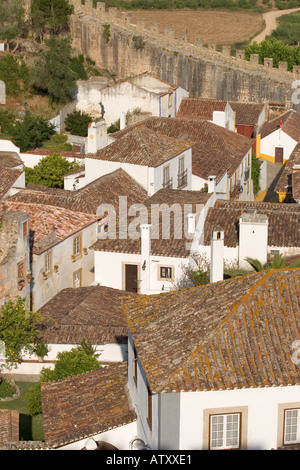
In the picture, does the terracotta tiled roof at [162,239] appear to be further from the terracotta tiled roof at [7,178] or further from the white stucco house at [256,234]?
the terracotta tiled roof at [7,178]

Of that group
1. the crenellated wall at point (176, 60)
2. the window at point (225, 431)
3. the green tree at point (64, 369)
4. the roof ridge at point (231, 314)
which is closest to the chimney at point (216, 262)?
the green tree at point (64, 369)

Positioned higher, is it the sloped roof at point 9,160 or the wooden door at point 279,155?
the sloped roof at point 9,160

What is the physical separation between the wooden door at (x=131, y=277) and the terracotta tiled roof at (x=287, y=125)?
22257 mm

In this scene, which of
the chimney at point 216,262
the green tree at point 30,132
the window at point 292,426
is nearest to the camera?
the window at point 292,426

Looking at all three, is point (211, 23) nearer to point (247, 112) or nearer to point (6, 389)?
point (247, 112)

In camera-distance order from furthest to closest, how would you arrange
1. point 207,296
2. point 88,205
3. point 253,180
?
point 253,180 → point 88,205 → point 207,296

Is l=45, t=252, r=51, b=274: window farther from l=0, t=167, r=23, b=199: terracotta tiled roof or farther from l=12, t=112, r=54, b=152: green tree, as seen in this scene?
l=12, t=112, r=54, b=152: green tree

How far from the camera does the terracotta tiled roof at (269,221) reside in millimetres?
35031

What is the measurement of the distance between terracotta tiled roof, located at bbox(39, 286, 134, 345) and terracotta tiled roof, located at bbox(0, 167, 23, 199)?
7.53 meters

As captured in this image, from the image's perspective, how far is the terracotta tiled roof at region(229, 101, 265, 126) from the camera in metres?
57.6

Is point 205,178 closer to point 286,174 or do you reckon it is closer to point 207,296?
point 286,174
